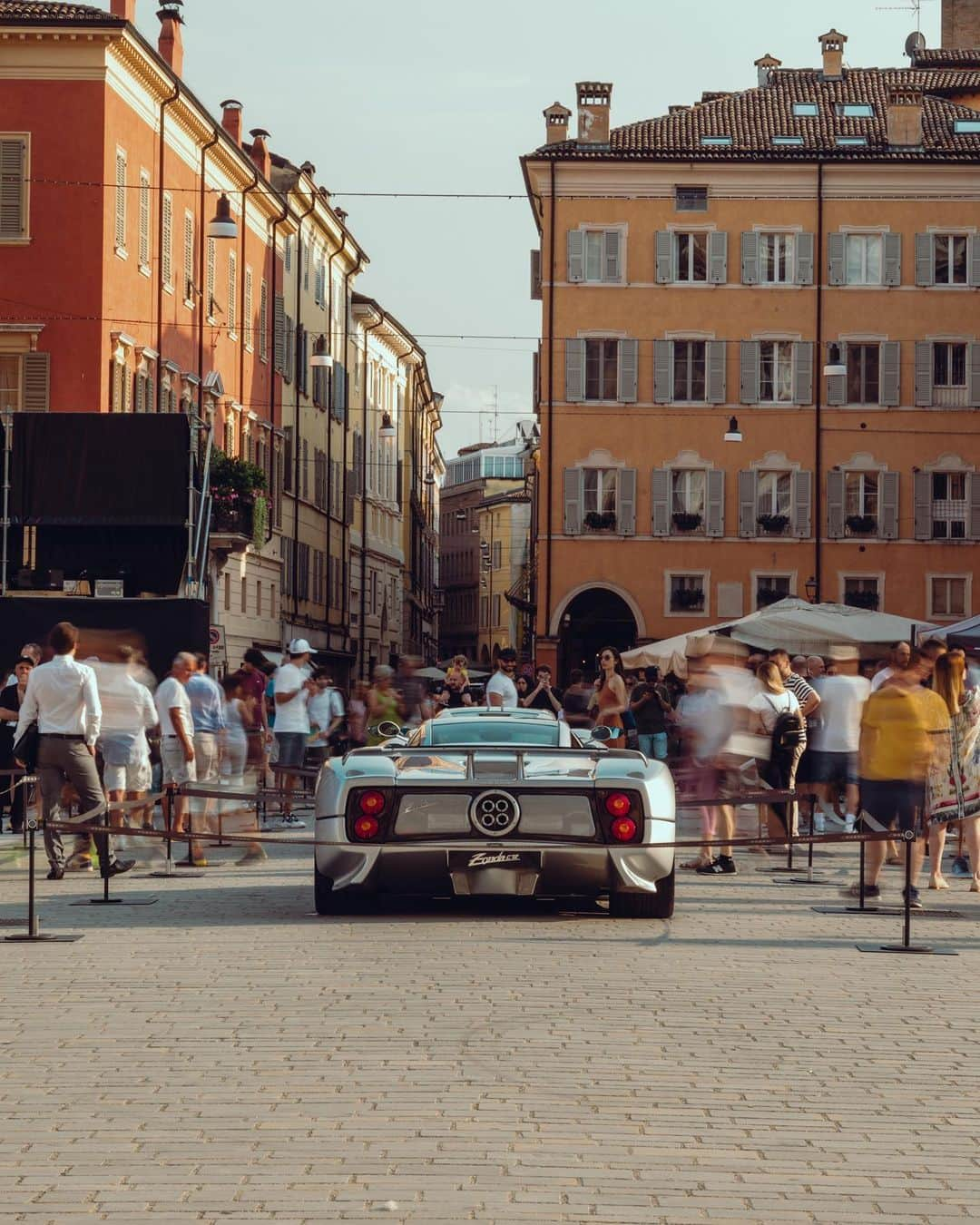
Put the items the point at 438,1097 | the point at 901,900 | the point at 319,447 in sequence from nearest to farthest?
1. the point at 438,1097
2. the point at 901,900
3. the point at 319,447

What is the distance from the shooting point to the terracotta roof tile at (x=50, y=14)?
4097 centimetres

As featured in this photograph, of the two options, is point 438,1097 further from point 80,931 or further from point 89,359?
point 89,359

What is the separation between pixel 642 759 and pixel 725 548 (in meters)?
46.1

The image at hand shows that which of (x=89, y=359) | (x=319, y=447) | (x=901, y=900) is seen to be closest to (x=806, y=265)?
(x=319, y=447)

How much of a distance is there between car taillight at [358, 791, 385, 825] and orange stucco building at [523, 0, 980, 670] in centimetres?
4624

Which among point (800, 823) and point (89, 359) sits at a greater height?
point (89, 359)

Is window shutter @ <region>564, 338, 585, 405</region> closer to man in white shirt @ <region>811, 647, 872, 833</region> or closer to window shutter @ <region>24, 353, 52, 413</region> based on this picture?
window shutter @ <region>24, 353, 52, 413</region>

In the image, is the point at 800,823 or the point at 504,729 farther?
the point at 800,823

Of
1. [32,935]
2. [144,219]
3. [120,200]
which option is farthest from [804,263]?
[32,935]

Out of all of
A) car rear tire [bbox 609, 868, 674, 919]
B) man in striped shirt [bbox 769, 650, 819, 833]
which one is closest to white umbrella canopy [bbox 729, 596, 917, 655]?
man in striped shirt [bbox 769, 650, 819, 833]

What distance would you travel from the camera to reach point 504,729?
15516 millimetres

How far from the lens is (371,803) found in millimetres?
14016

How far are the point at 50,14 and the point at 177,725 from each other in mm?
25479

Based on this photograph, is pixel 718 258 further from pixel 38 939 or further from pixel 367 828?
pixel 38 939
